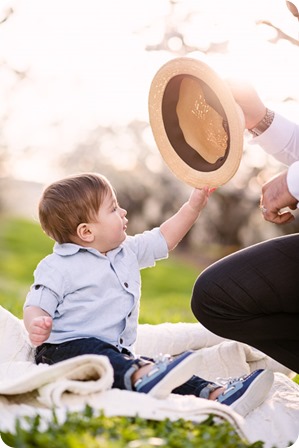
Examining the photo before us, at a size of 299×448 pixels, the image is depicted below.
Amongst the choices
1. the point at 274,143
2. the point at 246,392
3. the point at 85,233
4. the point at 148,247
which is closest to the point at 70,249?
the point at 85,233

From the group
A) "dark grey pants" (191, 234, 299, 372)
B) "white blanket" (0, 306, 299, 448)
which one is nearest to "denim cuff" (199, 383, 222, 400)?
"white blanket" (0, 306, 299, 448)

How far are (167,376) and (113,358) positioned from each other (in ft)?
0.77

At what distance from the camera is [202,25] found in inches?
250

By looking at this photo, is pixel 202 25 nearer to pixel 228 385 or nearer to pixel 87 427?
pixel 228 385

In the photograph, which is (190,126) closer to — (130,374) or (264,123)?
(264,123)

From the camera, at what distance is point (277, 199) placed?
A: 2482 millimetres

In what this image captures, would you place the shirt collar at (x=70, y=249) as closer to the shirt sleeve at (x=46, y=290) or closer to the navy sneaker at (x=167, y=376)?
the shirt sleeve at (x=46, y=290)

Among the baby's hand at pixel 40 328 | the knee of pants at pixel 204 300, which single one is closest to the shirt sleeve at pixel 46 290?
the baby's hand at pixel 40 328

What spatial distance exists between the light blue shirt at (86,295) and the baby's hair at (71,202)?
8 centimetres

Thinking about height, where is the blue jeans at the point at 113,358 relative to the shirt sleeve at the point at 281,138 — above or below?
below

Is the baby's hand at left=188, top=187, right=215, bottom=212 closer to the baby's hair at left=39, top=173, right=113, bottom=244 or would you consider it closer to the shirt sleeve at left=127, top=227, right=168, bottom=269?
the shirt sleeve at left=127, top=227, right=168, bottom=269

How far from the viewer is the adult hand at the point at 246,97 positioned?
263 cm

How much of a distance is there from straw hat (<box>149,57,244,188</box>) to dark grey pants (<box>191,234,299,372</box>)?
28 centimetres

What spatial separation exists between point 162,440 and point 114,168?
383 inches
